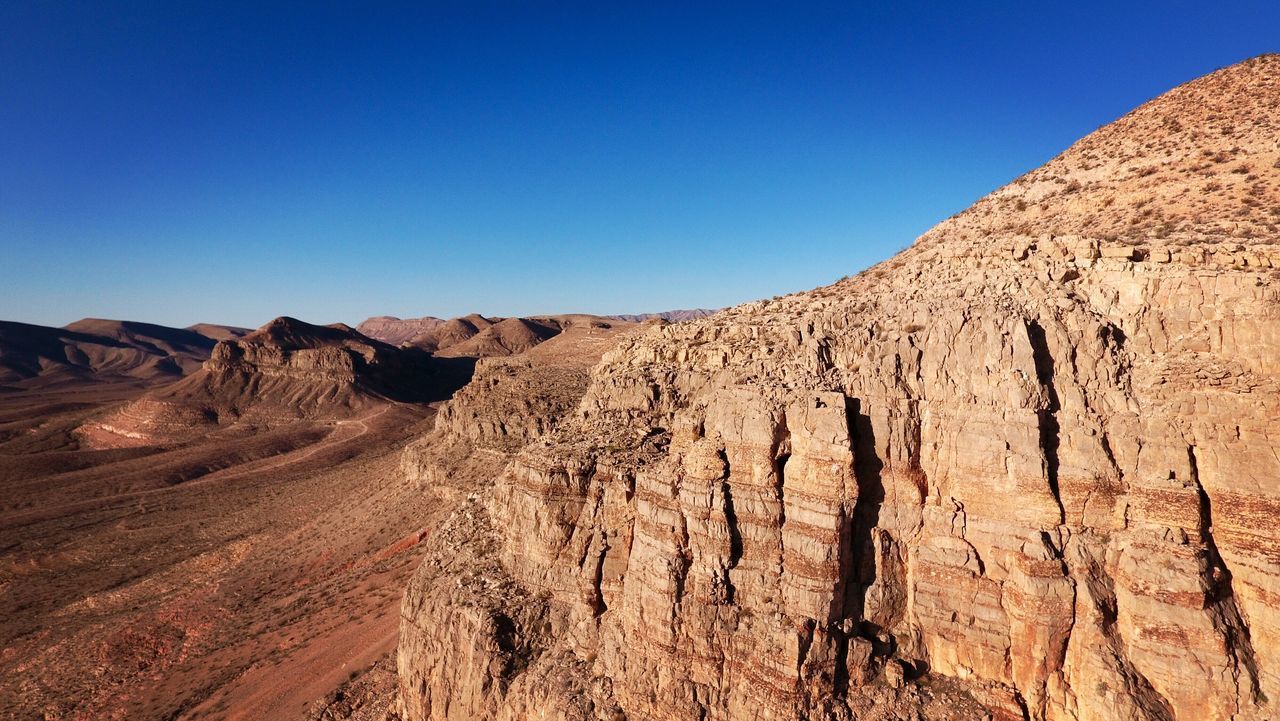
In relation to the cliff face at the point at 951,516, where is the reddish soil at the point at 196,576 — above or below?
below

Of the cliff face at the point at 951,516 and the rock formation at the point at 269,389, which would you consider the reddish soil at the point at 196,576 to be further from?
the cliff face at the point at 951,516

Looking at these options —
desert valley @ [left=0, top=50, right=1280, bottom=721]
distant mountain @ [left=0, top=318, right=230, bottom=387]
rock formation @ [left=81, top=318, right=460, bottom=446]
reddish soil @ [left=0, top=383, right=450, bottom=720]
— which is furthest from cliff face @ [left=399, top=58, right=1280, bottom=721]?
distant mountain @ [left=0, top=318, right=230, bottom=387]

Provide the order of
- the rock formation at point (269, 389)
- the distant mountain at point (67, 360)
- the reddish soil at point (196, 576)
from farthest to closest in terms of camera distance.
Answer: the distant mountain at point (67, 360), the rock formation at point (269, 389), the reddish soil at point (196, 576)

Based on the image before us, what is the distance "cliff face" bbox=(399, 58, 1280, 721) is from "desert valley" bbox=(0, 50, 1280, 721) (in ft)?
0.20

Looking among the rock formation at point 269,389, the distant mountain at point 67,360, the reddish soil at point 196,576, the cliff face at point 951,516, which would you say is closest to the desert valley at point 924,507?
the cliff face at point 951,516

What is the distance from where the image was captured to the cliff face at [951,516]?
10078 millimetres

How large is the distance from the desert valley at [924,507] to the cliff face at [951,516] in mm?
60

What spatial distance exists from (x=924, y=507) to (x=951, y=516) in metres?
0.58

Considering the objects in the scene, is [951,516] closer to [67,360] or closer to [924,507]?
[924,507]

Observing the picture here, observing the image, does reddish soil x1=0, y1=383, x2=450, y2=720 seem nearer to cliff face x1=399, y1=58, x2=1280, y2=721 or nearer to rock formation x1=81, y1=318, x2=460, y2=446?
rock formation x1=81, y1=318, x2=460, y2=446

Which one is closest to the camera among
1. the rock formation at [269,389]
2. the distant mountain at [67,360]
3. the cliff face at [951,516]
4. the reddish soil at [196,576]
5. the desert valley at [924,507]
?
the cliff face at [951,516]

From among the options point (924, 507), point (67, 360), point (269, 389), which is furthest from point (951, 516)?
point (67, 360)

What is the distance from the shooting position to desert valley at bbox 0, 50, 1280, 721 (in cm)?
1018

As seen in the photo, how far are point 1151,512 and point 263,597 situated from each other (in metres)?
42.2
